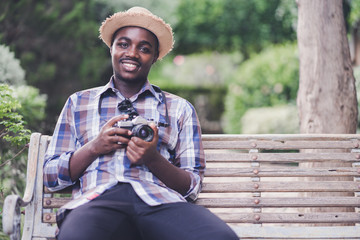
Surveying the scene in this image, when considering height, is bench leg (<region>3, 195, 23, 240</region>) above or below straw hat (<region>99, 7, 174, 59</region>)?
below

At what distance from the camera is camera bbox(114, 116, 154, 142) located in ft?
8.80

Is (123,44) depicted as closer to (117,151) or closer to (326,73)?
(117,151)

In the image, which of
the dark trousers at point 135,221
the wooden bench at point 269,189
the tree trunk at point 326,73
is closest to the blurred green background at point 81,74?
the wooden bench at point 269,189

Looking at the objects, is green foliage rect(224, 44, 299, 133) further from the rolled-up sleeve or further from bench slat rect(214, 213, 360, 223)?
the rolled-up sleeve

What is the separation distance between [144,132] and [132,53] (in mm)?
638

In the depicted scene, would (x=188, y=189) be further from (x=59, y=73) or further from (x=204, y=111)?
(x=204, y=111)

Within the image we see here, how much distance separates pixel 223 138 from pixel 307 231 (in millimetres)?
902

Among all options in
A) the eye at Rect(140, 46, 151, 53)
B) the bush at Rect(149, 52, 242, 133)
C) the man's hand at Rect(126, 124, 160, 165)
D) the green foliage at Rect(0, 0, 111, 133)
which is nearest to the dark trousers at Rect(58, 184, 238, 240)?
the man's hand at Rect(126, 124, 160, 165)

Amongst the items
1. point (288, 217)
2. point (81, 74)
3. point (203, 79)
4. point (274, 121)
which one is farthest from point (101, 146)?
point (203, 79)

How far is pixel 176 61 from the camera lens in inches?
917

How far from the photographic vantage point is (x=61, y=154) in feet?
9.98

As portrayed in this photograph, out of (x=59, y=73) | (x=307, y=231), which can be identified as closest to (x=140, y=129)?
(x=307, y=231)

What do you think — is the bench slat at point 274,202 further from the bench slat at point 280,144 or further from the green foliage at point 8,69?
the green foliage at point 8,69

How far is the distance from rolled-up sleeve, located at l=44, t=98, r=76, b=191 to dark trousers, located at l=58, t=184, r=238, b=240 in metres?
0.34
